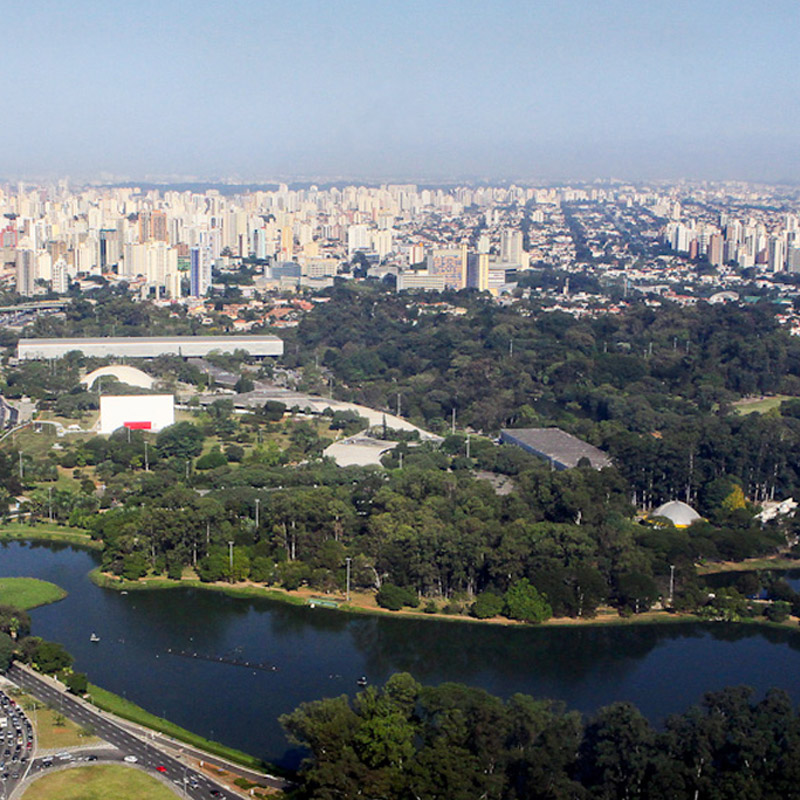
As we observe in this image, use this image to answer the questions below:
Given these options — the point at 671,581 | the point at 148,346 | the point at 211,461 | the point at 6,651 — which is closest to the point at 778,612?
the point at 671,581

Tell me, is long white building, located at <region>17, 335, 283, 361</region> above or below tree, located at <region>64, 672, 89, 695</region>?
above

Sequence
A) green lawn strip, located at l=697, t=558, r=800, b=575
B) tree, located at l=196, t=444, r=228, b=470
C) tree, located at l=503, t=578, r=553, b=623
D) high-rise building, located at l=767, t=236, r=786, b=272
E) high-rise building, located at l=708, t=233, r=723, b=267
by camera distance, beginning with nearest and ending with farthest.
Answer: tree, located at l=503, t=578, r=553, b=623 → green lawn strip, located at l=697, t=558, r=800, b=575 → tree, located at l=196, t=444, r=228, b=470 → high-rise building, located at l=767, t=236, r=786, b=272 → high-rise building, located at l=708, t=233, r=723, b=267

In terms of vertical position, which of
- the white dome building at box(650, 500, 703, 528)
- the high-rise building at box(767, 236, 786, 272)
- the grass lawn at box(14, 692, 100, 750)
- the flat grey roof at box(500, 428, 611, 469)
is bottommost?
the grass lawn at box(14, 692, 100, 750)

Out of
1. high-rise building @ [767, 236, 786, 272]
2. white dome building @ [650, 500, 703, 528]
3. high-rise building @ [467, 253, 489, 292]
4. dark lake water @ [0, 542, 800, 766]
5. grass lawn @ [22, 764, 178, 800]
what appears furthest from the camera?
high-rise building @ [767, 236, 786, 272]

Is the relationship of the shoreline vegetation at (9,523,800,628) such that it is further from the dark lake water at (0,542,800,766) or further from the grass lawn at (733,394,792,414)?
the grass lawn at (733,394,792,414)

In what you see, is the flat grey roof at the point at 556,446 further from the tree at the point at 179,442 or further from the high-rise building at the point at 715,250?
the high-rise building at the point at 715,250

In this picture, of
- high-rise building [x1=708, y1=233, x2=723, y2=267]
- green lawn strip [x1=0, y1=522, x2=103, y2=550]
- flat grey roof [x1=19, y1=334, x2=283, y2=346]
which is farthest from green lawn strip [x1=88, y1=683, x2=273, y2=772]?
high-rise building [x1=708, y1=233, x2=723, y2=267]
